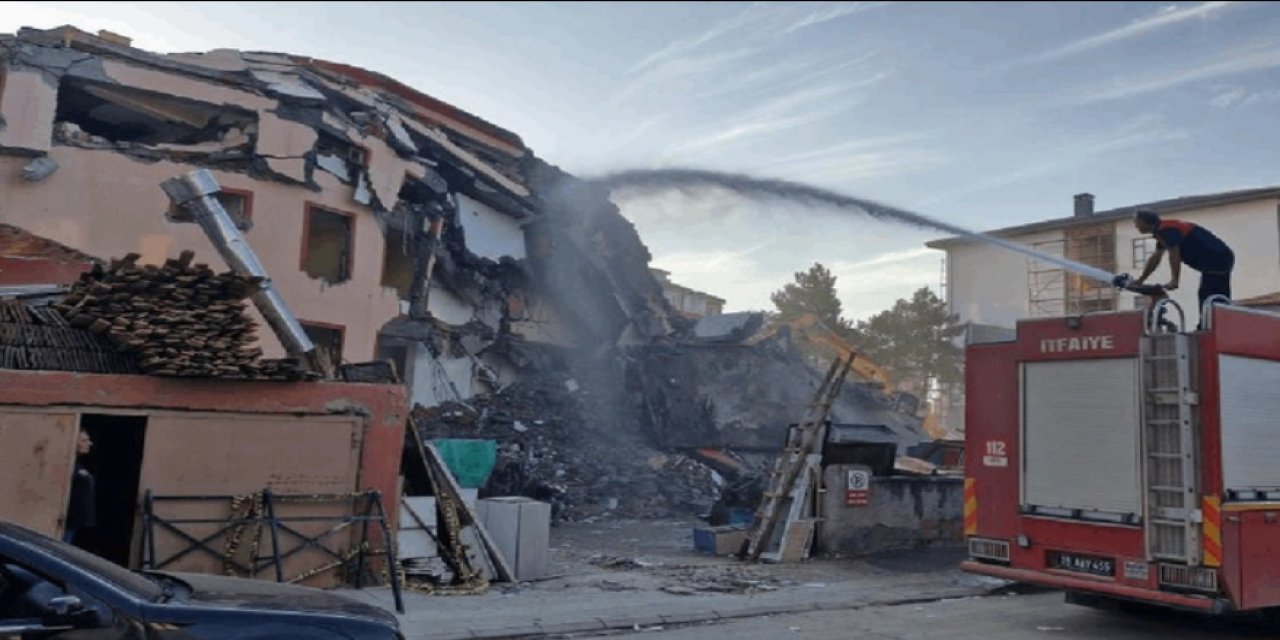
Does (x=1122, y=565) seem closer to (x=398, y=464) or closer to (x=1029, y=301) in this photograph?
(x=398, y=464)

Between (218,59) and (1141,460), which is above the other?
(218,59)

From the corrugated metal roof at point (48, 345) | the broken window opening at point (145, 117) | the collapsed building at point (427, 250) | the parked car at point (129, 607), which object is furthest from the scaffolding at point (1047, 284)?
the parked car at point (129, 607)

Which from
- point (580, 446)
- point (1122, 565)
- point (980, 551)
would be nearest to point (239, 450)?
point (980, 551)

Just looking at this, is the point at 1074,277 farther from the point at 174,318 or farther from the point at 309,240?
the point at 174,318

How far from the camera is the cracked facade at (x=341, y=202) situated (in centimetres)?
1906

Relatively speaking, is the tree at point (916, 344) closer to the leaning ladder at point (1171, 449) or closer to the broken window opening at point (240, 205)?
the broken window opening at point (240, 205)

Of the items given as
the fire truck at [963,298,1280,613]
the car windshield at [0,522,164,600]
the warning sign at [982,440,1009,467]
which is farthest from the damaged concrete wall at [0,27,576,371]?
the car windshield at [0,522,164,600]

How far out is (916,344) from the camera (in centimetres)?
4791

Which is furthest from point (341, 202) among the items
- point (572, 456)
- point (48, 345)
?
point (48, 345)

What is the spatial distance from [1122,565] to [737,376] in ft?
61.2

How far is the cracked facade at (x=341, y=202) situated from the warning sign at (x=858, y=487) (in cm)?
1183

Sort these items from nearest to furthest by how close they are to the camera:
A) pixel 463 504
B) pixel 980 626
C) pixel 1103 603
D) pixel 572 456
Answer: pixel 980 626 → pixel 1103 603 → pixel 463 504 → pixel 572 456

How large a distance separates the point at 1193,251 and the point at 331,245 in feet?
59.7

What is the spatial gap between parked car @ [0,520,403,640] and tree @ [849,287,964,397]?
43700 mm
